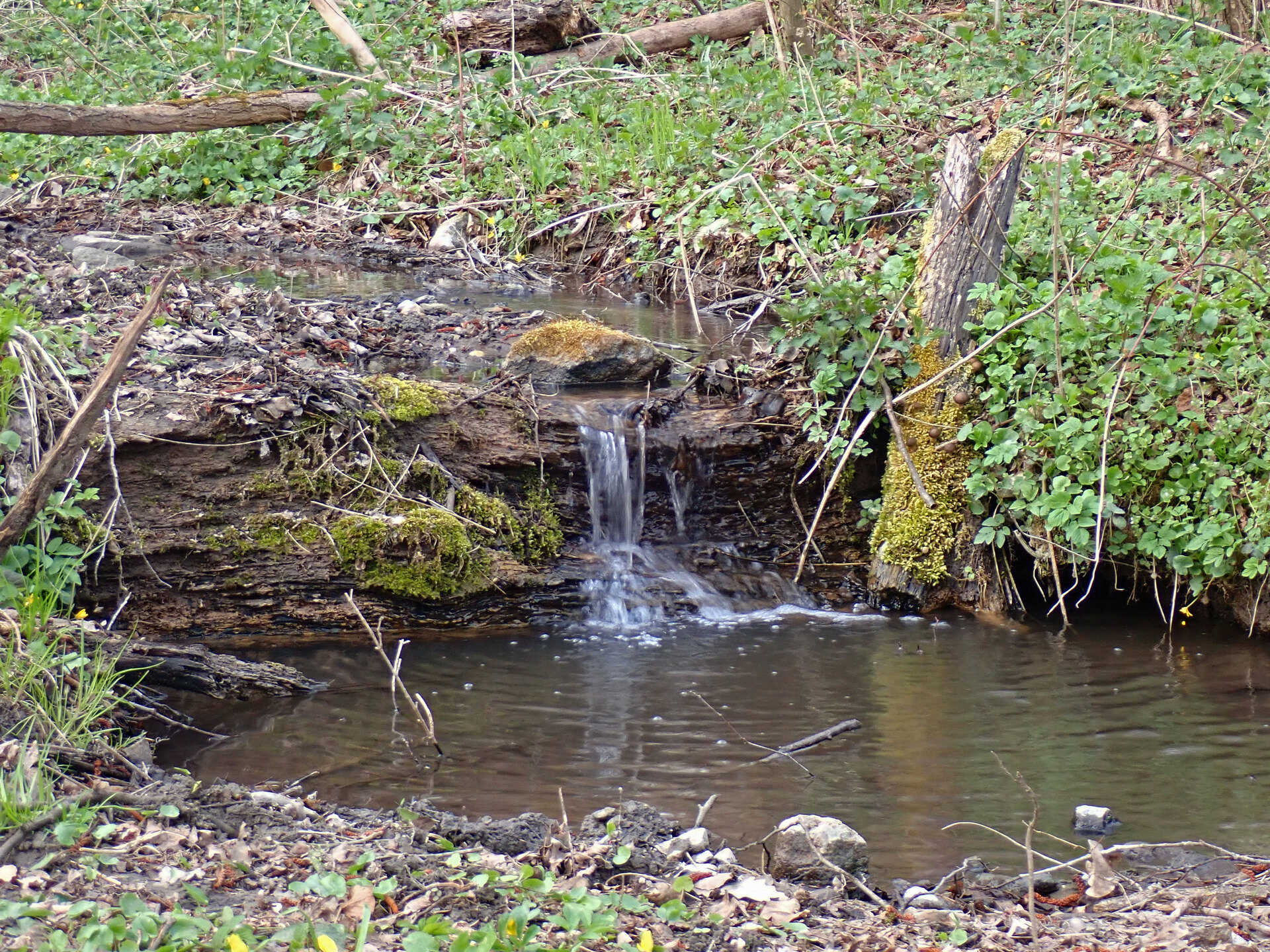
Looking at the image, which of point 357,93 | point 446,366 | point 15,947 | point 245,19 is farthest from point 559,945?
point 245,19

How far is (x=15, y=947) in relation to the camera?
224cm

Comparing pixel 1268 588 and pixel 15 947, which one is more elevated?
pixel 15 947

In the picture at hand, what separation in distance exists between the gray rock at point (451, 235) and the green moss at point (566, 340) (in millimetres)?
3878

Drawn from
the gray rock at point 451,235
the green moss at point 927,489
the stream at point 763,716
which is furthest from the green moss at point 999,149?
the gray rock at point 451,235

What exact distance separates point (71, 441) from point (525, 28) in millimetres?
10705

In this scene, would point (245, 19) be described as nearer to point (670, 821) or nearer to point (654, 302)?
point (654, 302)

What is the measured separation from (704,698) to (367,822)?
1802mm

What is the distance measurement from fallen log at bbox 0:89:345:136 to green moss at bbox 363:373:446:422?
4.68 m

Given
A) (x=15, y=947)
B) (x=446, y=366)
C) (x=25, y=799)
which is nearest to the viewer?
(x=15, y=947)

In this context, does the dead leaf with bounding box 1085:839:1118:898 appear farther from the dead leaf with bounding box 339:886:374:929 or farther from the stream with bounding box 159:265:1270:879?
the dead leaf with bounding box 339:886:374:929

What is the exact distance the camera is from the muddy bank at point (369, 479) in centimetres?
507

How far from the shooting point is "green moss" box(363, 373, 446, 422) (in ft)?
17.9

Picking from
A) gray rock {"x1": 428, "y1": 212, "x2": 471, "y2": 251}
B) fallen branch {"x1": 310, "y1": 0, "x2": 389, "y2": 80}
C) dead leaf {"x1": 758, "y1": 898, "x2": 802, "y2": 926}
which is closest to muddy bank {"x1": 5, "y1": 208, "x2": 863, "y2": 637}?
dead leaf {"x1": 758, "y1": 898, "x2": 802, "y2": 926}

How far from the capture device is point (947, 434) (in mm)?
5801
